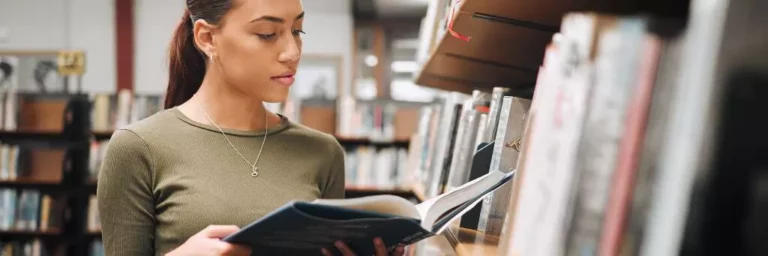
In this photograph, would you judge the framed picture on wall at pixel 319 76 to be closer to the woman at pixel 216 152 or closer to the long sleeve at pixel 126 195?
the woman at pixel 216 152

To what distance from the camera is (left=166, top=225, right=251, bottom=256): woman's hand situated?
2.76 feet

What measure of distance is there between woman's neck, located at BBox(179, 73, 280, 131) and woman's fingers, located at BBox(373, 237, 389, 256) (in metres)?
0.47

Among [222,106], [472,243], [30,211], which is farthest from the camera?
[30,211]

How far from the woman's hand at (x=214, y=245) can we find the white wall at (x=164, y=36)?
497 centimetres

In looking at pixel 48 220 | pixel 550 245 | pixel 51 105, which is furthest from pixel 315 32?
pixel 550 245

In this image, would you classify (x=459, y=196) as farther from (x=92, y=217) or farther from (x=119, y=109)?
(x=92, y=217)

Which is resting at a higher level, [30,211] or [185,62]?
[185,62]

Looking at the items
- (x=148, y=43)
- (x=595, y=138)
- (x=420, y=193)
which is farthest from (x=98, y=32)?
(x=595, y=138)

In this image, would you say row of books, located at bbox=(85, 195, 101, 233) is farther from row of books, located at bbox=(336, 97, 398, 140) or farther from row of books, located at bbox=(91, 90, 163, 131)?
row of books, located at bbox=(336, 97, 398, 140)

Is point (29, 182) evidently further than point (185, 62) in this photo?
Yes

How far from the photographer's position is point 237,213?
3.67 ft

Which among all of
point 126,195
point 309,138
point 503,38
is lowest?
point 126,195

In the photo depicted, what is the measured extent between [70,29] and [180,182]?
5442mm

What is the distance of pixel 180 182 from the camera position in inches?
43.3
